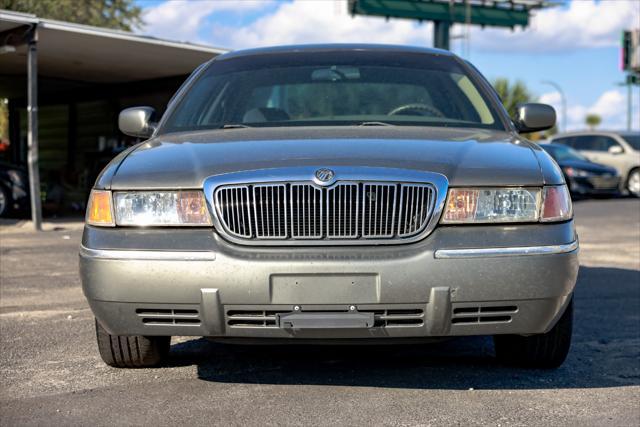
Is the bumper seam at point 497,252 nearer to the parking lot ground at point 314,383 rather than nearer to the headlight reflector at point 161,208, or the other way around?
the parking lot ground at point 314,383

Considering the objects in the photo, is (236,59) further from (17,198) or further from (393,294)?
(17,198)

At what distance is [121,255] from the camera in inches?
149

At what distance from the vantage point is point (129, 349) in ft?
14.5

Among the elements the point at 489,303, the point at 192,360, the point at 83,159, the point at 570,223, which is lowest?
the point at 83,159

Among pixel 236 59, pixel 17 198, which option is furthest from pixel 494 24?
pixel 236 59

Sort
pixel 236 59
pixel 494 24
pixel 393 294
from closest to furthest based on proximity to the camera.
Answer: pixel 393 294, pixel 236 59, pixel 494 24

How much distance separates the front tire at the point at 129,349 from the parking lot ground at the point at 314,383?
0.06 m

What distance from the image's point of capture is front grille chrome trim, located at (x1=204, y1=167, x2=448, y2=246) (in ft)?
12.2

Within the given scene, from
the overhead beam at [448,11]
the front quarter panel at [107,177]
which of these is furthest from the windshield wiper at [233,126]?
the overhead beam at [448,11]

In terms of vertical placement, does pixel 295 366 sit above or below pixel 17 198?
above

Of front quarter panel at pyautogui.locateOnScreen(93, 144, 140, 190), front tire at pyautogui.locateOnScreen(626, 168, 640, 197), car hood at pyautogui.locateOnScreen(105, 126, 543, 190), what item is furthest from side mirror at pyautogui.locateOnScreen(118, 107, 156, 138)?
front tire at pyautogui.locateOnScreen(626, 168, 640, 197)

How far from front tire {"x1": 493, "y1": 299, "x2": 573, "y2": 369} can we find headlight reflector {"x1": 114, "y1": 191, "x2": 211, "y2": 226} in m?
1.62

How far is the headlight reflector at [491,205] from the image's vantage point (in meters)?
3.78

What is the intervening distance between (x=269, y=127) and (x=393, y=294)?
1.39m
